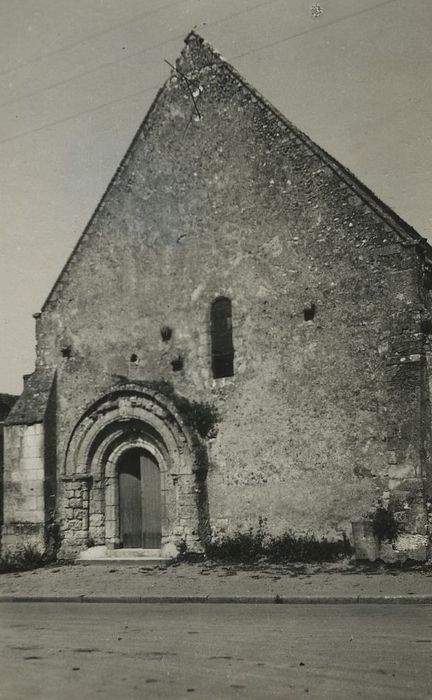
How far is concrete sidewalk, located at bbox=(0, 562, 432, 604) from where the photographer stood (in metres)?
9.40

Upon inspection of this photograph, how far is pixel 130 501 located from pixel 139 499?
0.23 m

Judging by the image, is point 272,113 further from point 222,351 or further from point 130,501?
point 130,501

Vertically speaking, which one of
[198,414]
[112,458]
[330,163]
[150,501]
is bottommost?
[150,501]

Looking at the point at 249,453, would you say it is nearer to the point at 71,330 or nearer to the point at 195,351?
the point at 195,351

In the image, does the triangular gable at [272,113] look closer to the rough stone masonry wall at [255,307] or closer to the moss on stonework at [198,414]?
the rough stone masonry wall at [255,307]

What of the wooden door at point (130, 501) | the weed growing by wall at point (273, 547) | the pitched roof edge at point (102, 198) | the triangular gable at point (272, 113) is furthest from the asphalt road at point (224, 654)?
the pitched roof edge at point (102, 198)

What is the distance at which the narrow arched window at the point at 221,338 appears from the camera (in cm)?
1386

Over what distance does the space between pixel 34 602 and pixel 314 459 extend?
529 cm

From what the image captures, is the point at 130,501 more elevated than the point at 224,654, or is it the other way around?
the point at 130,501

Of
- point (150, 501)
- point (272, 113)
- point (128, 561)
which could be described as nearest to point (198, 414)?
point (150, 501)

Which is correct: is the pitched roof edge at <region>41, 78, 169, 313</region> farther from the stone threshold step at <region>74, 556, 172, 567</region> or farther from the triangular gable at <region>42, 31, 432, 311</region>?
the stone threshold step at <region>74, 556, 172, 567</region>

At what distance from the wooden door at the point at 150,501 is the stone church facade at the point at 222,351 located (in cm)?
4

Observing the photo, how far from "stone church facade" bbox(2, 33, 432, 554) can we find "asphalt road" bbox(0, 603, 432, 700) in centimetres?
376

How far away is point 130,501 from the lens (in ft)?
48.4
